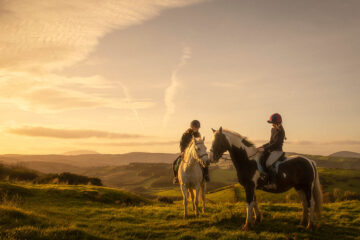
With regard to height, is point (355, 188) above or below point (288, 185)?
below

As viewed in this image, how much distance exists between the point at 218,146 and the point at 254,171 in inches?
73.1

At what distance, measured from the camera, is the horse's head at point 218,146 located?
28.7ft

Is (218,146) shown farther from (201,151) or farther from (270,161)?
(270,161)

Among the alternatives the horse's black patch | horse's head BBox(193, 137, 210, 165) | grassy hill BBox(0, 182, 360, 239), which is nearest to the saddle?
the horse's black patch

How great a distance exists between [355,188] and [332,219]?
23056mm

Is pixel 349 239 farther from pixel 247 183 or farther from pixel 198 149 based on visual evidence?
pixel 198 149

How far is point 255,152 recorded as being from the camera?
936 cm

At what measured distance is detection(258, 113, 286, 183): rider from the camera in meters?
9.24

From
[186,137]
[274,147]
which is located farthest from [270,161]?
[186,137]

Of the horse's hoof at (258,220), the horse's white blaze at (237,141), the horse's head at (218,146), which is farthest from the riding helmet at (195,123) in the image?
the horse's hoof at (258,220)

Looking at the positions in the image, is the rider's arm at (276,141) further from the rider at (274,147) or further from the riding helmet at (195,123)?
the riding helmet at (195,123)

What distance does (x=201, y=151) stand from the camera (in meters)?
10.1

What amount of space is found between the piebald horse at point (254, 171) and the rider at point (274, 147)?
0.78 feet

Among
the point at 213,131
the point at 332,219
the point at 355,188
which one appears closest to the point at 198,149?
the point at 213,131
